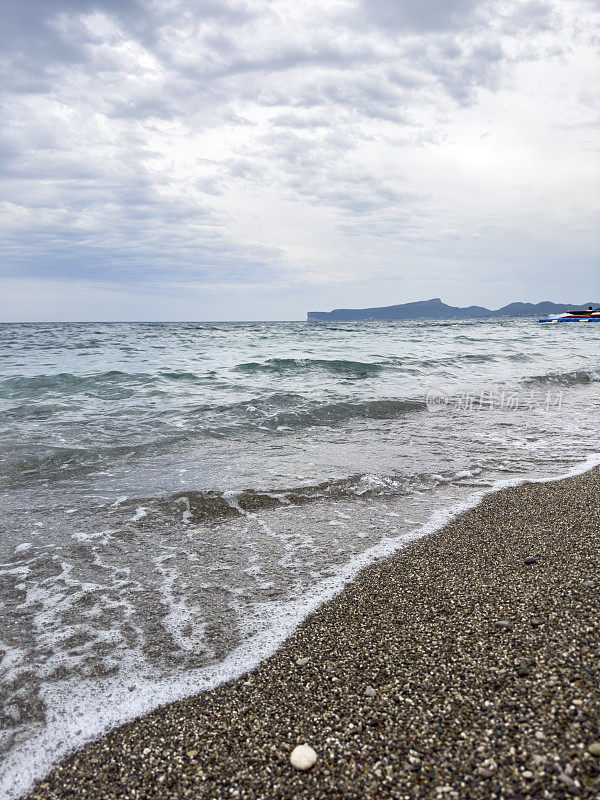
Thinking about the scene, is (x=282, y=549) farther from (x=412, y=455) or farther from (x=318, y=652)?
(x=412, y=455)

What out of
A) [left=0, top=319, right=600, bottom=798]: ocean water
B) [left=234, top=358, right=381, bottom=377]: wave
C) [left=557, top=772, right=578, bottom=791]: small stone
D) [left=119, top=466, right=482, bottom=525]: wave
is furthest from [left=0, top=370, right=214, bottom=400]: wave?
[left=557, top=772, right=578, bottom=791]: small stone

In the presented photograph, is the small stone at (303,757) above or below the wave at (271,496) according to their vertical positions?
above

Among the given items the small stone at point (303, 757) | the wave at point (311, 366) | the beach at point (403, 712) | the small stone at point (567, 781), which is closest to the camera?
the small stone at point (567, 781)

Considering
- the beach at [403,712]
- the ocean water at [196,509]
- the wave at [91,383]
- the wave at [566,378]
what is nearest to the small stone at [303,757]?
the beach at [403,712]

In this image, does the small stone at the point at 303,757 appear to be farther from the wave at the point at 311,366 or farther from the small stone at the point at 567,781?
the wave at the point at 311,366

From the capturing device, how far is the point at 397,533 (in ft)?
14.1

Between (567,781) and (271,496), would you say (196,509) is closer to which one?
(271,496)

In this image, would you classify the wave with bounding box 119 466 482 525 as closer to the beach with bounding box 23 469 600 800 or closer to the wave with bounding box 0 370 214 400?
the beach with bounding box 23 469 600 800

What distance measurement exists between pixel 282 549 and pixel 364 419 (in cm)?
542

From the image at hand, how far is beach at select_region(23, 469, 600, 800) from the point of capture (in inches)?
69.5

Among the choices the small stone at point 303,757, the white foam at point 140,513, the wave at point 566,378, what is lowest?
the white foam at point 140,513

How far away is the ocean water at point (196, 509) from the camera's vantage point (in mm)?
2598

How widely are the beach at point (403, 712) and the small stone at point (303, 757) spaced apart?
0.09ft

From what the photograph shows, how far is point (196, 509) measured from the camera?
495 cm
